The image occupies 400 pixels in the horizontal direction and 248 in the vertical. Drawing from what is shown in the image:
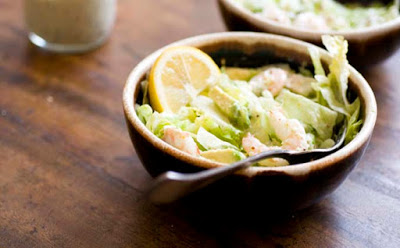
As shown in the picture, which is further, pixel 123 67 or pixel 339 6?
pixel 339 6

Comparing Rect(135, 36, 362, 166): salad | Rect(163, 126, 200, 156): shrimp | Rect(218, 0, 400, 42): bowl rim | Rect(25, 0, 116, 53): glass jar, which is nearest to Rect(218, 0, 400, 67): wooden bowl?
Rect(218, 0, 400, 42): bowl rim

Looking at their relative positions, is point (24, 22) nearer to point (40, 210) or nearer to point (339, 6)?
point (40, 210)

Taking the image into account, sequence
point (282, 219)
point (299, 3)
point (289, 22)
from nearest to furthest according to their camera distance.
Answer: point (282, 219) < point (289, 22) < point (299, 3)

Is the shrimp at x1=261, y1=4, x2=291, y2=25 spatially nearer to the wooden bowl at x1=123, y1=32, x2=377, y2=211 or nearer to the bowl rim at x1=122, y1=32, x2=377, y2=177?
the bowl rim at x1=122, y1=32, x2=377, y2=177

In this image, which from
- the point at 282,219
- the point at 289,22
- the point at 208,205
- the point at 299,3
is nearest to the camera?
the point at 208,205

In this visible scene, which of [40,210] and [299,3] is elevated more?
[299,3]

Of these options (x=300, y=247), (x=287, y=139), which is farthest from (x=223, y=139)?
(x=300, y=247)

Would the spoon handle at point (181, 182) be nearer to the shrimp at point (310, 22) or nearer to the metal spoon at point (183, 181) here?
the metal spoon at point (183, 181)
